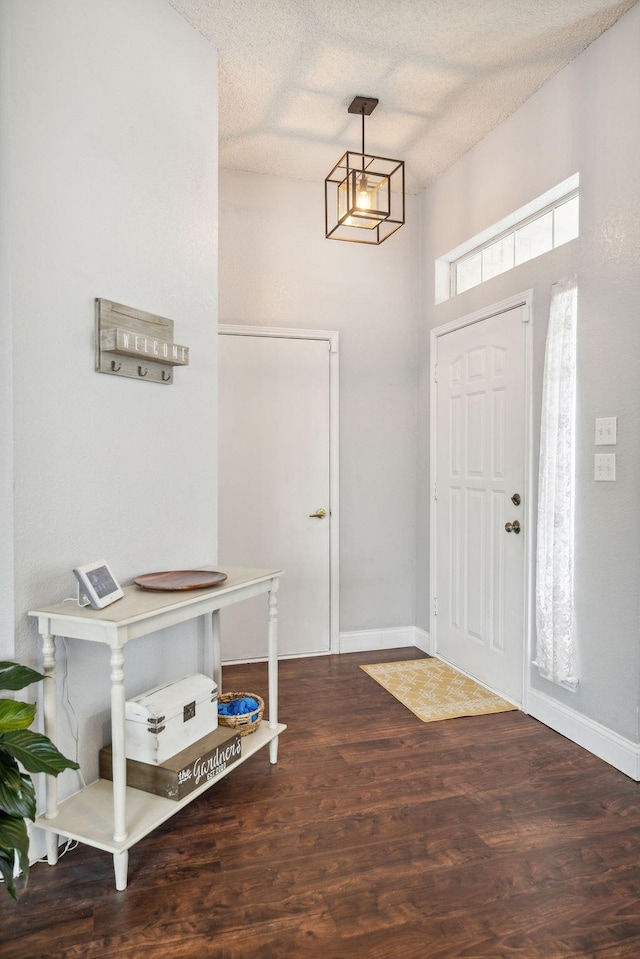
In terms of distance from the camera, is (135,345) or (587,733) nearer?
(135,345)

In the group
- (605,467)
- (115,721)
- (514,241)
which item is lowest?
(115,721)

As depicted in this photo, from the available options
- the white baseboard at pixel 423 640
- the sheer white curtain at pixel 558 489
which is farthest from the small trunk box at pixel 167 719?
the white baseboard at pixel 423 640

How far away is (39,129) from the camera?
1.94m

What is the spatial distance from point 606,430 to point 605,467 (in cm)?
15

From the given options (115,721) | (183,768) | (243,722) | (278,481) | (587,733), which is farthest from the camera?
(278,481)

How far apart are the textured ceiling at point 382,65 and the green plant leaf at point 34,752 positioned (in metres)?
2.64

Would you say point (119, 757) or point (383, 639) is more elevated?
point (119, 757)

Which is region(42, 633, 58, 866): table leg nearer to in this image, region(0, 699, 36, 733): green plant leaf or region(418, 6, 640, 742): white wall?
region(0, 699, 36, 733): green plant leaf

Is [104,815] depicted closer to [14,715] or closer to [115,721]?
[115,721]

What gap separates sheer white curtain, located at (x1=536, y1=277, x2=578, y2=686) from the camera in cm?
277

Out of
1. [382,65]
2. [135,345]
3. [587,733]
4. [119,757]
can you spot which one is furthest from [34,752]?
[382,65]

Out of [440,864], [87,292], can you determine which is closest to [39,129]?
[87,292]

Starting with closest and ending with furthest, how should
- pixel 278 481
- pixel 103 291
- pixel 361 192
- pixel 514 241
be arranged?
pixel 103 291 < pixel 361 192 < pixel 514 241 < pixel 278 481

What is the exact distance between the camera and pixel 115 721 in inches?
69.0
